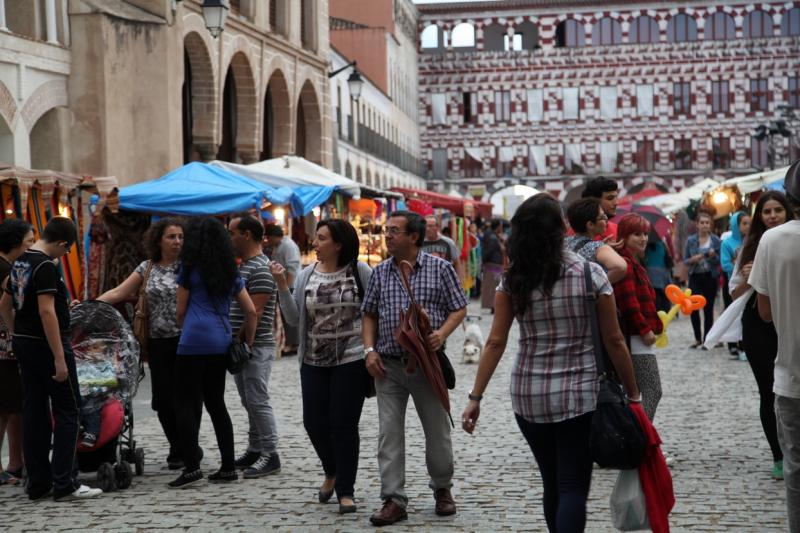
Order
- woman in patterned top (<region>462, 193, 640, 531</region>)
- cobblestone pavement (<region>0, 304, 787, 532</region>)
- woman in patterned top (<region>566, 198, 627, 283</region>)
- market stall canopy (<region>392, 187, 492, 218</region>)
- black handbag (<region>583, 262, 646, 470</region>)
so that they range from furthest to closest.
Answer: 1. market stall canopy (<region>392, 187, 492, 218</region>)
2. woman in patterned top (<region>566, 198, 627, 283</region>)
3. cobblestone pavement (<region>0, 304, 787, 532</region>)
4. woman in patterned top (<region>462, 193, 640, 531</region>)
5. black handbag (<region>583, 262, 646, 470</region>)

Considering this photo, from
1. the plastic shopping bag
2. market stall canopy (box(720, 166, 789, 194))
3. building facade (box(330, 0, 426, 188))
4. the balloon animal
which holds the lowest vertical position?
the plastic shopping bag

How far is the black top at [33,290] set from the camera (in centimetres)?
755

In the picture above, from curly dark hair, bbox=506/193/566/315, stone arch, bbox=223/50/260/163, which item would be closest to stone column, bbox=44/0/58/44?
stone arch, bbox=223/50/260/163

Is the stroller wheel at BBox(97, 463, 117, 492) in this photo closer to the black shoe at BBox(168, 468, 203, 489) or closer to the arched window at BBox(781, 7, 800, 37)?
the black shoe at BBox(168, 468, 203, 489)

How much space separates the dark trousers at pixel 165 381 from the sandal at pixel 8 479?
37.3 inches

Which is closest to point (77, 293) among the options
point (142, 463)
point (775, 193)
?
point (142, 463)

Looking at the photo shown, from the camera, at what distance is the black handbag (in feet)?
16.9

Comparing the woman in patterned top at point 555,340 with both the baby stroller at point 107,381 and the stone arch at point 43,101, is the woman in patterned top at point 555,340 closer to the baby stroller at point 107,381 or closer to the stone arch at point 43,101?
the baby stroller at point 107,381

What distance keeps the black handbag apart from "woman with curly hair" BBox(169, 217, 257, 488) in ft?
10.6

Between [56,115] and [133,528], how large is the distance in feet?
51.7

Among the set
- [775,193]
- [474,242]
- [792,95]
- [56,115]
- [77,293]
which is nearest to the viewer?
[775,193]

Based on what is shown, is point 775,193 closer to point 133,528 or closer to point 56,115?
point 133,528

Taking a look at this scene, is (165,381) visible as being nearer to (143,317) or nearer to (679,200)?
(143,317)

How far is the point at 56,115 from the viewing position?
21641mm
